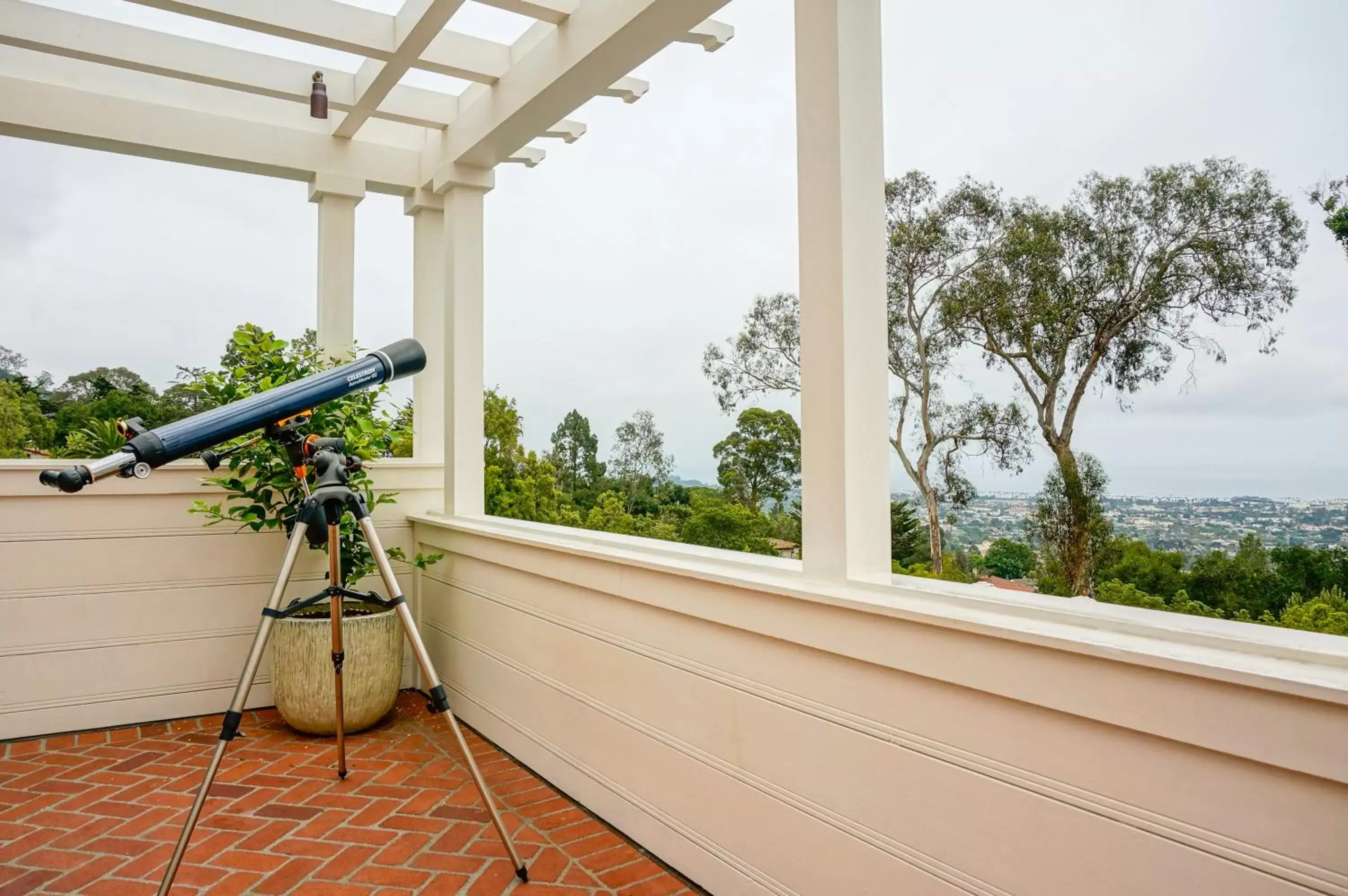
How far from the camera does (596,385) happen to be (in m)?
3.19

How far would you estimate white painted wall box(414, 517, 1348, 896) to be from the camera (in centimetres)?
102

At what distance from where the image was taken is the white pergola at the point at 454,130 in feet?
5.62

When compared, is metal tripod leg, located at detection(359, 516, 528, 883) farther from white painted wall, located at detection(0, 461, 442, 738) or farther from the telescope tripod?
white painted wall, located at detection(0, 461, 442, 738)

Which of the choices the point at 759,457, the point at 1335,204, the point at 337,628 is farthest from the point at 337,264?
the point at 1335,204

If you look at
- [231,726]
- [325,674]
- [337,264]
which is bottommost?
[325,674]

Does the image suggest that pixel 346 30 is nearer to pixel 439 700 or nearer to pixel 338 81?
pixel 338 81

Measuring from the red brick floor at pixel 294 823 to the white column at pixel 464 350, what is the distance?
3.57 ft

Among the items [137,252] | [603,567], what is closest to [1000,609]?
[603,567]

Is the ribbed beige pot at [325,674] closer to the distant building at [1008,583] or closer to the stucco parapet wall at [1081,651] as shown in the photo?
the stucco parapet wall at [1081,651]

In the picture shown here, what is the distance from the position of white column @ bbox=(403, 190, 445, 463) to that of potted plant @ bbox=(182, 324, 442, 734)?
0.45 m

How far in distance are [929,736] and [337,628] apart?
1.93m

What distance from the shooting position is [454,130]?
3502mm

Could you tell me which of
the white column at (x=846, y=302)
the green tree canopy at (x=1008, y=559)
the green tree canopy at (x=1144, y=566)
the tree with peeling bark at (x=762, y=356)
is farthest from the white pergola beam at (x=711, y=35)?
the green tree canopy at (x=1144, y=566)

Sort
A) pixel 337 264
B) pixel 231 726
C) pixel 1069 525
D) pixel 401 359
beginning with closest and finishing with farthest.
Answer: pixel 1069 525 < pixel 231 726 < pixel 401 359 < pixel 337 264
